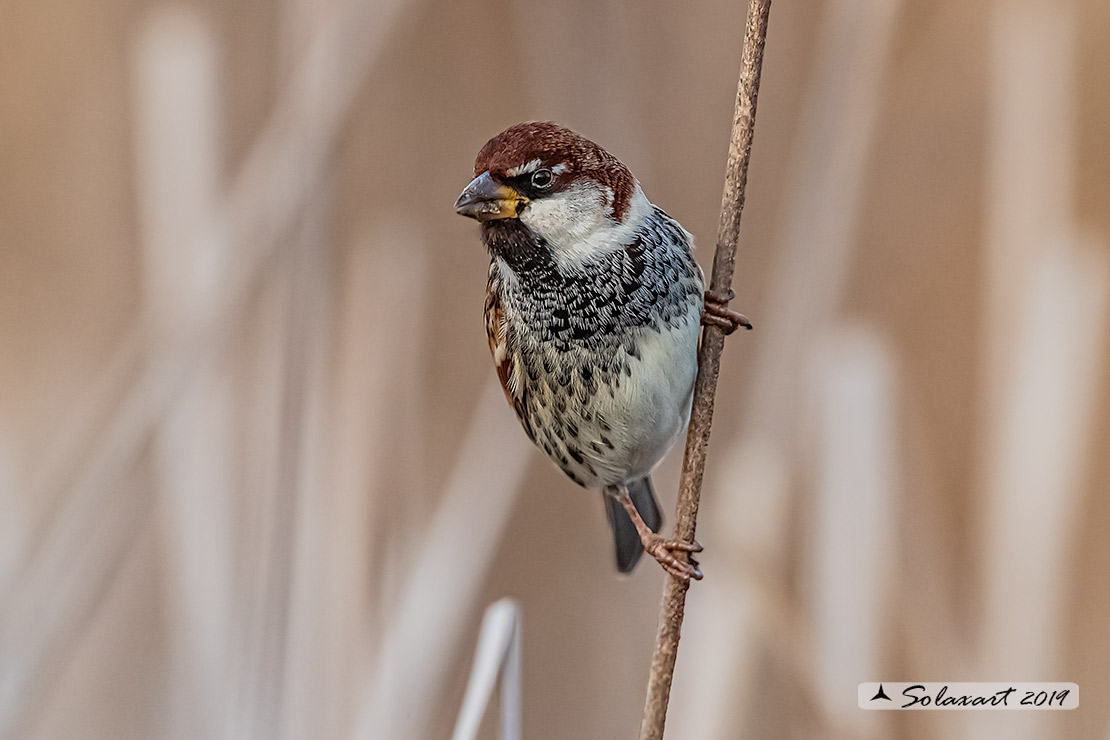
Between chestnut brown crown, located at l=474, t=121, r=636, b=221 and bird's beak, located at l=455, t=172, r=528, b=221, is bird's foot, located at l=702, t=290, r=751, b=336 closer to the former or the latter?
chestnut brown crown, located at l=474, t=121, r=636, b=221

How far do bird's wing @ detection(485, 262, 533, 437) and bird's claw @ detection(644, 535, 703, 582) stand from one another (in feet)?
0.83

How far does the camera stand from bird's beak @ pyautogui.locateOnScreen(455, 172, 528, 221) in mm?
1086

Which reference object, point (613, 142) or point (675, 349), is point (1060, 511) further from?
point (613, 142)

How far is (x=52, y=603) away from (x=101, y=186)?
84 cm

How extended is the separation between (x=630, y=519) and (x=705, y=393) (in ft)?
1.99

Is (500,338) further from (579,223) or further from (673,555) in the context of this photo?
(673,555)

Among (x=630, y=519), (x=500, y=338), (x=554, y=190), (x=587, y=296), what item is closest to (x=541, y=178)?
(x=554, y=190)

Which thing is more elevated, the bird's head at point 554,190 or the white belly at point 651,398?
the bird's head at point 554,190

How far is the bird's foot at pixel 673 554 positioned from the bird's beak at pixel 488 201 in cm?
40

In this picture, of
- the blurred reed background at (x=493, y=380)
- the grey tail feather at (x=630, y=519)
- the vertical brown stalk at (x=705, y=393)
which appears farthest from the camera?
the grey tail feather at (x=630, y=519)

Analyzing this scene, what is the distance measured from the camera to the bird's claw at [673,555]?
1090 mm

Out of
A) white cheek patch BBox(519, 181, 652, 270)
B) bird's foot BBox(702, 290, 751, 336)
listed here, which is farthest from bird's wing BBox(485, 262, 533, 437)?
bird's foot BBox(702, 290, 751, 336)

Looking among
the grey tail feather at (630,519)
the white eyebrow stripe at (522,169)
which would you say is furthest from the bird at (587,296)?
the grey tail feather at (630,519)

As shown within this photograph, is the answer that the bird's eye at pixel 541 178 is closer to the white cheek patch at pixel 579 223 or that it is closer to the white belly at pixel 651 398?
the white cheek patch at pixel 579 223
